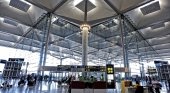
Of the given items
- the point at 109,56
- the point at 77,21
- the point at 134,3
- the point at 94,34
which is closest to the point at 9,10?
the point at 77,21

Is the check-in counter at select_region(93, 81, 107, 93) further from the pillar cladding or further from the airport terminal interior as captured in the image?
the pillar cladding

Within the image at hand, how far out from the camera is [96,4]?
15719 millimetres

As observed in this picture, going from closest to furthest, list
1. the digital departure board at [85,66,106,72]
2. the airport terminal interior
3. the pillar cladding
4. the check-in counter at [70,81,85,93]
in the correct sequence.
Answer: the check-in counter at [70,81,85,93]
the airport terminal interior
the digital departure board at [85,66,106,72]
the pillar cladding

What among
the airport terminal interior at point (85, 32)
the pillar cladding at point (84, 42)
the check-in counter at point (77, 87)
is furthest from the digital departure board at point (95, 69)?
the check-in counter at point (77, 87)

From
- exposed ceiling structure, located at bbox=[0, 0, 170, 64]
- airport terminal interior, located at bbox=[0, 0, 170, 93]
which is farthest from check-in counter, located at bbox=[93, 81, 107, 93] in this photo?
exposed ceiling structure, located at bbox=[0, 0, 170, 64]

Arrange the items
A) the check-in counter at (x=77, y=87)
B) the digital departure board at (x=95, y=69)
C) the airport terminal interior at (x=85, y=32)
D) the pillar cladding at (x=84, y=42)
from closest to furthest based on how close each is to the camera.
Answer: the check-in counter at (x=77, y=87), the airport terminal interior at (x=85, y=32), the digital departure board at (x=95, y=69), the pillar cladding at (x=84, y=42)

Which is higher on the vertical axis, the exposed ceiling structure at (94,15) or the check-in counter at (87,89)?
the exposed ceiling structure at (94,15)

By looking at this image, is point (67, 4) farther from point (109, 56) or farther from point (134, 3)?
point (109, 56)

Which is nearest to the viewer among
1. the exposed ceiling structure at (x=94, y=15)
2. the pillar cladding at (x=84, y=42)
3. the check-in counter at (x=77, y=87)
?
the check-in counter at (x=77, y=87)

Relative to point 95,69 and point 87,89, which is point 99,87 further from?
point 95,69

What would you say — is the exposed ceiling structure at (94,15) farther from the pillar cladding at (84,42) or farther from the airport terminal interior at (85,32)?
the pillar cladding at (84,42)

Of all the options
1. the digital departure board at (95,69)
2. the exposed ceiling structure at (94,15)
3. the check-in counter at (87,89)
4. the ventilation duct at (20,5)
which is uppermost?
the ventilation duct at (20,5)

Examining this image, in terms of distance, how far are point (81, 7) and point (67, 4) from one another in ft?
5.97

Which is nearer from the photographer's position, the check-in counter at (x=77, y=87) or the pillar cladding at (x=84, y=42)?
the check-in counter at (x=77, y=87)
